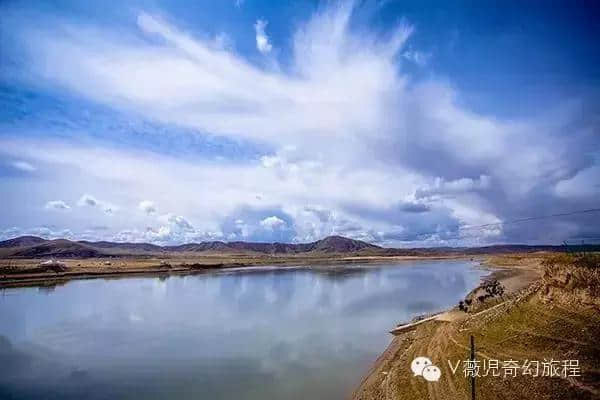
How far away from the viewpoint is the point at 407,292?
2376 inches

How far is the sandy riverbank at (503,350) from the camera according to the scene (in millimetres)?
17344

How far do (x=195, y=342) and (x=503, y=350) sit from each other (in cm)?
2090

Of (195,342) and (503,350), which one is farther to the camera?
(195,342)

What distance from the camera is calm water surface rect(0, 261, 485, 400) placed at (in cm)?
2120

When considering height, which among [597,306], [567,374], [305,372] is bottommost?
[305,372]

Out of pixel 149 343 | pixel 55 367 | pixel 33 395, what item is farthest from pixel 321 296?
pixel 33 395

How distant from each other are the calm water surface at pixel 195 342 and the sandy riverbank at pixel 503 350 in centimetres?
218

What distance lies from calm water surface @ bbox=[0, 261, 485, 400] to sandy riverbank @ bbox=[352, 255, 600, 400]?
218 centimetres

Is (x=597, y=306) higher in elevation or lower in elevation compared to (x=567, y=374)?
higher

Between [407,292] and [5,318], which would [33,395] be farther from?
[407,292]

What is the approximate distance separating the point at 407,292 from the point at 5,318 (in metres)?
49.6

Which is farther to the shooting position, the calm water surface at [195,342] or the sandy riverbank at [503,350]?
the calm water surface at [195,342]

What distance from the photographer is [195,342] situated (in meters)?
30.5

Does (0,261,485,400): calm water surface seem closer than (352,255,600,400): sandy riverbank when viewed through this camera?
No
